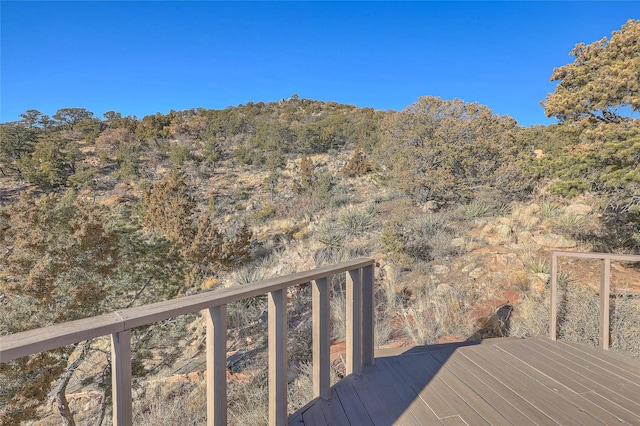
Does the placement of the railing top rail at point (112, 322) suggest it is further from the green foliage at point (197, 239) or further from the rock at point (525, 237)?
the rock at point (525, 237)

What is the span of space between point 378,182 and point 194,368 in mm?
12210

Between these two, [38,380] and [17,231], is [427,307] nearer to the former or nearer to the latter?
[38,380]

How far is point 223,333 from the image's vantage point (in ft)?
4.82

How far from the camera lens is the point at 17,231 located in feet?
15.1

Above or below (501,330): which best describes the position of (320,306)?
above

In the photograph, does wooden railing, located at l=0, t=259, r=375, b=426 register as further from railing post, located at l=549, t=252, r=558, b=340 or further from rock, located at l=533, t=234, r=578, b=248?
rock, located at l=533, t=234, r=578, b=248

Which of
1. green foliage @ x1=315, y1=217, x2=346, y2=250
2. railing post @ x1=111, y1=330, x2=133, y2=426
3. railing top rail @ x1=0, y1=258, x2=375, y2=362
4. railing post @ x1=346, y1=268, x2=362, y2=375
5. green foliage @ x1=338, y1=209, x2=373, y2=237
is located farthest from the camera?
green foliage @ x1=338, y1=209, x2=373, y2=237

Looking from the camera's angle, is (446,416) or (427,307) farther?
(427,307)

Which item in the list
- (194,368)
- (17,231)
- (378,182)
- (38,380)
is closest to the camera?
(38,380)

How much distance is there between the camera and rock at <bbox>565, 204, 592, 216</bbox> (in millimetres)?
7956

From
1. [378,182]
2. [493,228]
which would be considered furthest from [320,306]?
[378,182]

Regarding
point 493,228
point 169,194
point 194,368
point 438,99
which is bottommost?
point 194,368

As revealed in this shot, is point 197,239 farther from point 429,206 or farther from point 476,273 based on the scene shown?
point 429,206

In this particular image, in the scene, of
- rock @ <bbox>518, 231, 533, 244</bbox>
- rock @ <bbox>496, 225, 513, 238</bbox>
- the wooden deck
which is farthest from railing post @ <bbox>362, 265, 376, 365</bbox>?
rock @ <bbox>496, 225, 513, 238</bbox>
